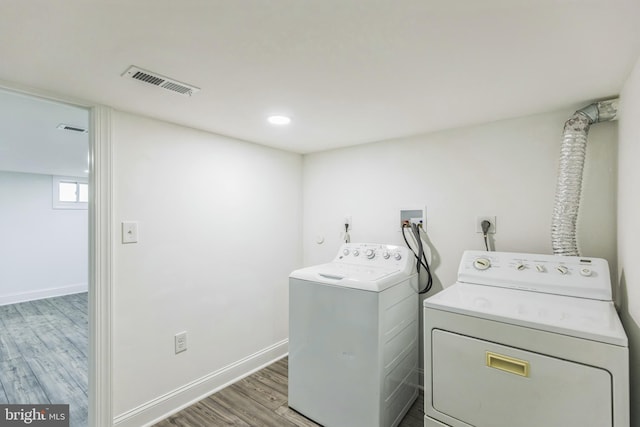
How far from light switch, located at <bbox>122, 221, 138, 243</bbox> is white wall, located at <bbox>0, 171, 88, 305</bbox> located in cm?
459

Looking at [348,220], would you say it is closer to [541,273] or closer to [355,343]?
[355,343]

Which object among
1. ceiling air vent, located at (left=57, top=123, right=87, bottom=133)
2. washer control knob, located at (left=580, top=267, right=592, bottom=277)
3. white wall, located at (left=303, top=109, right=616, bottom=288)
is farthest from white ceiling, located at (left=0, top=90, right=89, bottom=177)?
washer control knob, located at (left=580, top=267, right=592, bottom=277)

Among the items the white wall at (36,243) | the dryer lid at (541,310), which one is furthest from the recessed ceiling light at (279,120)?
the white wall at (36,243)

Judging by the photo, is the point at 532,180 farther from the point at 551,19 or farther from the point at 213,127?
the point at 213,127

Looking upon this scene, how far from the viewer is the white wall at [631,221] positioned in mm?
1146

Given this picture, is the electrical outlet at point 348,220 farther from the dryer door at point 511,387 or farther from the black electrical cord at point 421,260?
the dryer door at point 511,387

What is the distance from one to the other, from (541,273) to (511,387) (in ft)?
2.22

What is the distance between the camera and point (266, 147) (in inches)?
104

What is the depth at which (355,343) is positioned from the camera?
1.71 metres

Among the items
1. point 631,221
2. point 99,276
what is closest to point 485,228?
point 631,221

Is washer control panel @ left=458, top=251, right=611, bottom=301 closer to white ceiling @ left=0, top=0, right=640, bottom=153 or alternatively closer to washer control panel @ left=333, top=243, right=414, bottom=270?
washer control panel @ left=333, top=243, right=414, bottom=270

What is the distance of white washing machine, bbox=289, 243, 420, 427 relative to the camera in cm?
167

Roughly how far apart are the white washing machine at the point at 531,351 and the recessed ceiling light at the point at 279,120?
1.37 metres

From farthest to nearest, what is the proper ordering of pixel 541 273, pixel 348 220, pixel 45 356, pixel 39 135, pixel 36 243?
1. pixel 36 243
2. pixel 45 356
3. pixel 348 220
4. pixel 39 135
5. pixel 541 273
